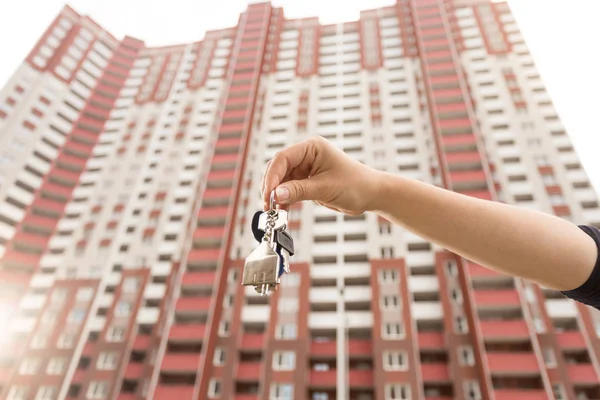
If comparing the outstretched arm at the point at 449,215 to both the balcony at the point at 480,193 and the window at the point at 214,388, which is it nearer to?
the window at the point at 214,388

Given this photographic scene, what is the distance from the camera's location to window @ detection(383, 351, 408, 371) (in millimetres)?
26859

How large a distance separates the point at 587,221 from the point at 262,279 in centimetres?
3839

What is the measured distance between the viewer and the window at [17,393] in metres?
30.7

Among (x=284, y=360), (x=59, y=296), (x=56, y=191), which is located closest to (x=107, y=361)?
(x=59, y=296)

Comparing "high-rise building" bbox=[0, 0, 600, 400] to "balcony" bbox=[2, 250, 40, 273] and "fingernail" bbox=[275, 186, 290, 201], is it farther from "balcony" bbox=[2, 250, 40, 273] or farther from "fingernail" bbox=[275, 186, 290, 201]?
"fingernail" bbox=[275, 186, 290, 201]

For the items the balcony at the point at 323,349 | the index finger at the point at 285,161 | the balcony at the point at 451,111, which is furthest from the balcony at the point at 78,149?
the index finger at the point at 285,161

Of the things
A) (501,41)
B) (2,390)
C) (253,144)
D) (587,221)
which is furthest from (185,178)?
(501,41)

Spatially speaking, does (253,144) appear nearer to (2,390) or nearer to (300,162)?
(2,390)

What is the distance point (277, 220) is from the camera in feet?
7.50

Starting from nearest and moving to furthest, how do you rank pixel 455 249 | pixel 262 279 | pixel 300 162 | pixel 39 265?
pixel 455 249 < pixel 300 162 < pixel 262 279 < pixel 39 265

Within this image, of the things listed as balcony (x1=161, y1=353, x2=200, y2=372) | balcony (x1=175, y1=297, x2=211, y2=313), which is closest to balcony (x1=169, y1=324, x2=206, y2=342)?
balcony (x1=161, y1=353, x2=200, y2=372)

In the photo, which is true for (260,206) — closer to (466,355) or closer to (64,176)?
(466,355)

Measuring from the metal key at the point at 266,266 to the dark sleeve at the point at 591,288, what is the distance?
4.83 ft

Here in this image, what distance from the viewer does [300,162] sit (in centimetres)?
204
